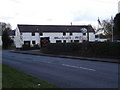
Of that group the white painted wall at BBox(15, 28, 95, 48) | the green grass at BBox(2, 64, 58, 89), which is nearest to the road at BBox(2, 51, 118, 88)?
the green grass at BBox(2, 64, 58, 89)

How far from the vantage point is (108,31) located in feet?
251

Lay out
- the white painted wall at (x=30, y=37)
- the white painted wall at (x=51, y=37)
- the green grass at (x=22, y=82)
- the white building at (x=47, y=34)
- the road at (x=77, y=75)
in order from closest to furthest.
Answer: the green grass at (x=22, y=82)
the road at (x=77, y=75)
the white painted wall at (x=30, y=37)
the white painted wall at (x=51, y=37)
the white building at (x=47, y=34)

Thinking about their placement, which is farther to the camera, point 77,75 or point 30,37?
point 30,37

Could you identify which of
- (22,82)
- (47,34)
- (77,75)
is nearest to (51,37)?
(47,34)

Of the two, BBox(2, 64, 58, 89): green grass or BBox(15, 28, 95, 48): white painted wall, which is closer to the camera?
BBox(2, 64, 58, 89): green grass

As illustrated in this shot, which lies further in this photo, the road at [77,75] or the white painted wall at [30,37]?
the white painted wall at [30,37]

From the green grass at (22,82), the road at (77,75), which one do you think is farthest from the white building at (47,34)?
the green grass at (22,82)

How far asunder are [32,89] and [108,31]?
7266 cm

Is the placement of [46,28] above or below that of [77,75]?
above

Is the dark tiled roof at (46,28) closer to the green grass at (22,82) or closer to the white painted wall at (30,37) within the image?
the white painted wall at (30,37)

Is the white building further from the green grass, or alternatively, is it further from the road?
the green grass

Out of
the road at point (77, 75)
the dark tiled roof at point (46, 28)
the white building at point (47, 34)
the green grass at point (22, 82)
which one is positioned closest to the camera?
the green grass at point (22, 82)

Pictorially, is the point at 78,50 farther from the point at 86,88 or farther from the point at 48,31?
the point at 48,31

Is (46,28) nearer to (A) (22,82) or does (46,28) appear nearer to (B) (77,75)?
(B) (77,75)
